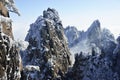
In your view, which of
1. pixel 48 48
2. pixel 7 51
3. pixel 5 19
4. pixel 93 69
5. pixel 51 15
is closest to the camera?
pixel 7 51

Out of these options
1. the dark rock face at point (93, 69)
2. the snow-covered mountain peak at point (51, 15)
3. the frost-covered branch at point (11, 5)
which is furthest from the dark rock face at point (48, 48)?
the frost-covered branch at point (11, 5)

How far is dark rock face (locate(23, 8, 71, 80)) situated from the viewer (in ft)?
447

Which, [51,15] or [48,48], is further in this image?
[51,15]

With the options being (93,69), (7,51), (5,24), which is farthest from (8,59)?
(93,69)

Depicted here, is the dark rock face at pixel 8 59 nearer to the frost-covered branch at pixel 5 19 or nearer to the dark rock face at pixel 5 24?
the dark rock face at pixel 5 24

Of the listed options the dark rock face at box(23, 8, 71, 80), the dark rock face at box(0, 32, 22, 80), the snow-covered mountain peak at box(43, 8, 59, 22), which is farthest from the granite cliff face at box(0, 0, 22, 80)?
the snow-covered mountain peak at box(43, 8, 59, 22)

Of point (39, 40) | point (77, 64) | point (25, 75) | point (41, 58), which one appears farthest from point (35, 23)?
point (25, 75)

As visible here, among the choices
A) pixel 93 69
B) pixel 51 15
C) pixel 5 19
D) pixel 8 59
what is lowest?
pixel 8 59

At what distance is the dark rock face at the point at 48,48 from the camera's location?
136 m

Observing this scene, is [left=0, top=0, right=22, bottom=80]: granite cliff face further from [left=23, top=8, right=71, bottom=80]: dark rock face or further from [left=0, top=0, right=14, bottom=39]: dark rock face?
[left=23, top=8, right=71, bottom=80]: dark rock face

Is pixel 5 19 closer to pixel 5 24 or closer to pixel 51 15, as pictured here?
pixel 5 24

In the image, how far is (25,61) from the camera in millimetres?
144125

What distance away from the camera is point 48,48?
14262cm

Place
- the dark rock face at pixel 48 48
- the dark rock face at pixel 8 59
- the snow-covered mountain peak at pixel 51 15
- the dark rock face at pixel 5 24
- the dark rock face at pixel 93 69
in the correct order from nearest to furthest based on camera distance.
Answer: the dark rock face at pixel 8 59, the dark rock face at pixel 5 24, the dark rock face at pixel 93 69, the dark rock face at pixel 48 48, the snow-covered mountain peak at pixel 51 15
